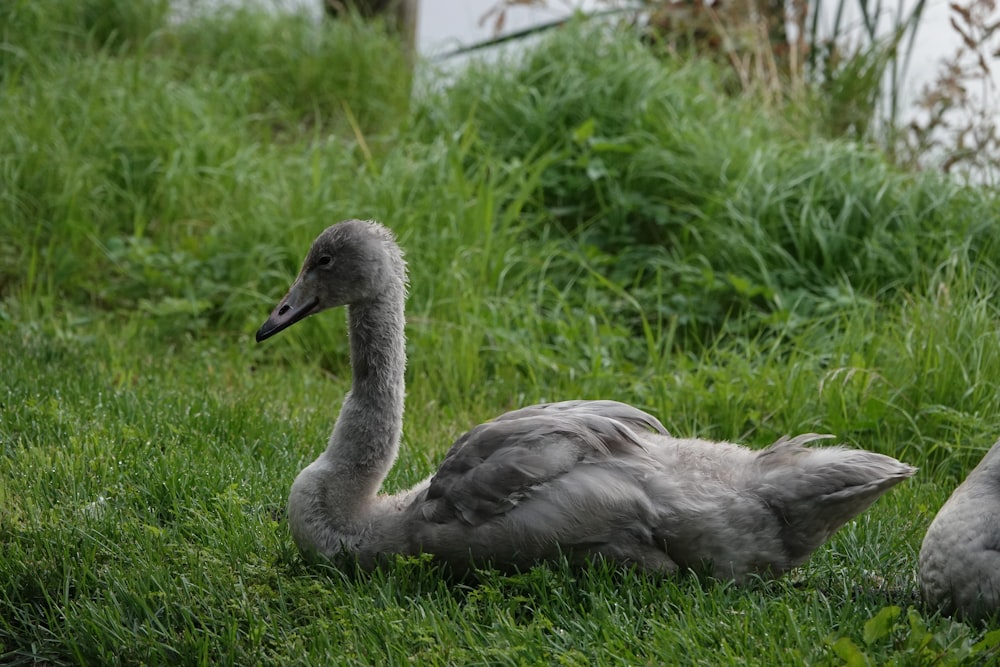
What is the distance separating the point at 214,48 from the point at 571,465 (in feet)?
22.6

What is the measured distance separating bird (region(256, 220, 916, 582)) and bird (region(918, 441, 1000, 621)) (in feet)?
0.60

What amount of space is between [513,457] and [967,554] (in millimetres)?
1287

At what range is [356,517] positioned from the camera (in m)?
3.62

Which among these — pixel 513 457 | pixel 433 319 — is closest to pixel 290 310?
pixel 513 457

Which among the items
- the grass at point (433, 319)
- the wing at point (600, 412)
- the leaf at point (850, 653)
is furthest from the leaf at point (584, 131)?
the leaf at point (850, 653)

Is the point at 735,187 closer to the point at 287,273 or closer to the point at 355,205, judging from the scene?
the point at 355,205

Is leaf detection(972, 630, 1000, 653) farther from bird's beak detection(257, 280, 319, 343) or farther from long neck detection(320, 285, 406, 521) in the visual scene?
bird's beak detection(257, 280, 319, 343)

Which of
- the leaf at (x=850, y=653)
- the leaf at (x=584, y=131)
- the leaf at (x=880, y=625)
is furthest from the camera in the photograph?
the leaf at (x=584, y=131)

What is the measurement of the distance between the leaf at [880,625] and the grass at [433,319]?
0.5 inches

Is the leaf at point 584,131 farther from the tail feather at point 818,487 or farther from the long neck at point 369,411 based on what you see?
the tail feather at point 818,487

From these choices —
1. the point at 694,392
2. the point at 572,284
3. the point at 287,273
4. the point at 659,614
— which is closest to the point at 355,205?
the point at 287,273

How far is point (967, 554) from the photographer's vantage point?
3209 mm

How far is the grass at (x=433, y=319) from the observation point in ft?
10.8

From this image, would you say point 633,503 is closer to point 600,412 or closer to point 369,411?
point 600,412
